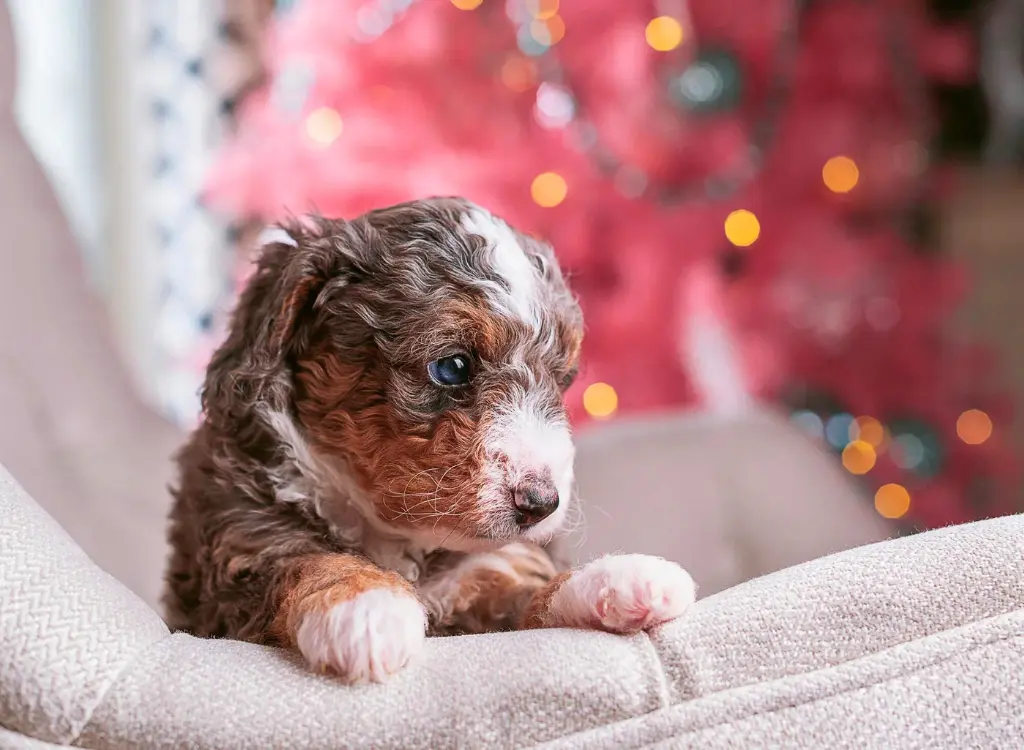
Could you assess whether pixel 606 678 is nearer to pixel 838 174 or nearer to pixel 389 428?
pixel 389 428

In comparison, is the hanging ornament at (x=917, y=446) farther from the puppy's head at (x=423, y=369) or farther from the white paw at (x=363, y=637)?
the white paw at (x=363, y=637)

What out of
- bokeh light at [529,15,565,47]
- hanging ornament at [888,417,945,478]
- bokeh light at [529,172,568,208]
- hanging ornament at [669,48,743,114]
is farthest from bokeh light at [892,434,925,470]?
bokeh light at [529,15,565,47]

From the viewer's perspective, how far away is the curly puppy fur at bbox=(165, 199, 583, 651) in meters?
1.48

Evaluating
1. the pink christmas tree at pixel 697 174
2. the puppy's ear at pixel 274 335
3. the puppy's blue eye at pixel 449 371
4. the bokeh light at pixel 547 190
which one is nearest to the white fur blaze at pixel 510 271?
the puppy's blue eye at pixel 449 371

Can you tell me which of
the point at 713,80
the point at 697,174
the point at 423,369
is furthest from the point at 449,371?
the point at 713,80

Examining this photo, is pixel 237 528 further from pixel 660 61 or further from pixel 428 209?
pixel 660 61

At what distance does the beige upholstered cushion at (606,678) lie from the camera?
1104mm

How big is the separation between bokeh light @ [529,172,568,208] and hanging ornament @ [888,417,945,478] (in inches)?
89.1

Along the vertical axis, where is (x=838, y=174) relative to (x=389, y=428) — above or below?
below

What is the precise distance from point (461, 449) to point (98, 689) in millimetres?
591

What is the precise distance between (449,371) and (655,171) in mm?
2881

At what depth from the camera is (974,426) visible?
4.96 meters

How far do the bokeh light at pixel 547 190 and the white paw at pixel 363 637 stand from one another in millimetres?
2697

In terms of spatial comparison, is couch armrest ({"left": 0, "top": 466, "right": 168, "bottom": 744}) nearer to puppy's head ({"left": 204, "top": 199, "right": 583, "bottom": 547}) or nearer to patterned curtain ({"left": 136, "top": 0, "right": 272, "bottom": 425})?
puppy's head ({"left": 204, "top": 199, "right": 583, "bottom": 547})
